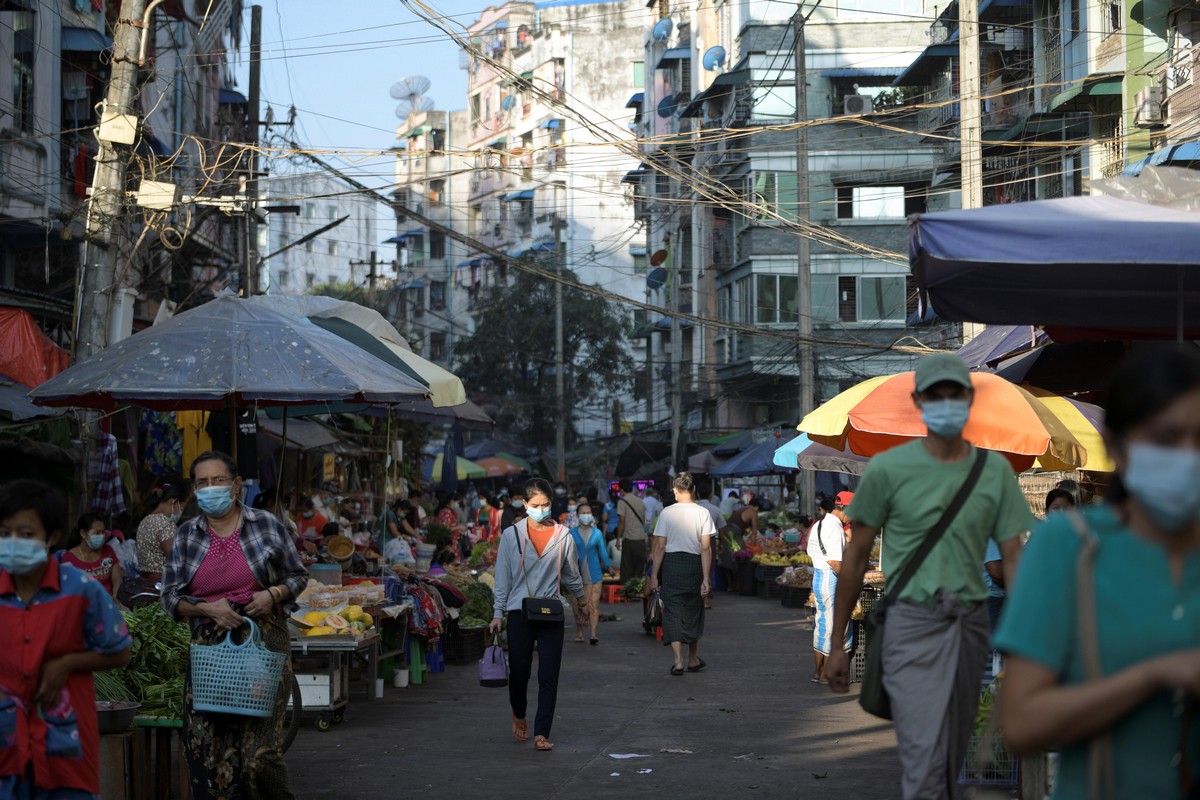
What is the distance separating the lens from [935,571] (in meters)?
5.31

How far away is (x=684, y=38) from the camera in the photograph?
57688mm

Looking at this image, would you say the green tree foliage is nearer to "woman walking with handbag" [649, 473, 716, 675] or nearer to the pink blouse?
"woman walking with handbag" [649, 473, 716, 675]

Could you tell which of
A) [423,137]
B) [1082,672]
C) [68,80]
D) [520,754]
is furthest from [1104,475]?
[423,137]

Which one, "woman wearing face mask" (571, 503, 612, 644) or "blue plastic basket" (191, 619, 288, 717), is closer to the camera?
"blue plastic basket" (191, 619, 288, 717)

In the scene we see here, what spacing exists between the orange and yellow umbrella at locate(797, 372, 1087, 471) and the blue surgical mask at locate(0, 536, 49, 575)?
6.20 m

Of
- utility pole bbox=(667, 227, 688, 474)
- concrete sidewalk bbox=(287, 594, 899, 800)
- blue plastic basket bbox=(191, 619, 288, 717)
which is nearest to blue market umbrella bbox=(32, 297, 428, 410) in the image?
concrete sidewalk bbox=(287, 594, 899, 800)

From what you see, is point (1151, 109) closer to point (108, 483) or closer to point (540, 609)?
point (540, 609)

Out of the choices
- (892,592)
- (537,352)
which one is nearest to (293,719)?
(892,592)

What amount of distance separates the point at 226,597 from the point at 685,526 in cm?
844

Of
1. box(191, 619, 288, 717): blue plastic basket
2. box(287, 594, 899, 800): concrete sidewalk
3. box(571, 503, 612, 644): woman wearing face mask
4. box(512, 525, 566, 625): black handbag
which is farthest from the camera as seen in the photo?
box(571, 503, 612, 644): woman wearing face mask

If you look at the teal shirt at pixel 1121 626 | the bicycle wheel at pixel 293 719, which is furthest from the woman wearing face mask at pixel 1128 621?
the bicycle wheel at pixel 293 719

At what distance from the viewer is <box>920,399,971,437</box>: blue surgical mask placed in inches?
209

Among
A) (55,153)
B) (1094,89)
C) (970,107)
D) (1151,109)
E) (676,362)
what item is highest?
(1094,89)

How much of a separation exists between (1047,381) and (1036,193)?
20.4 meters
